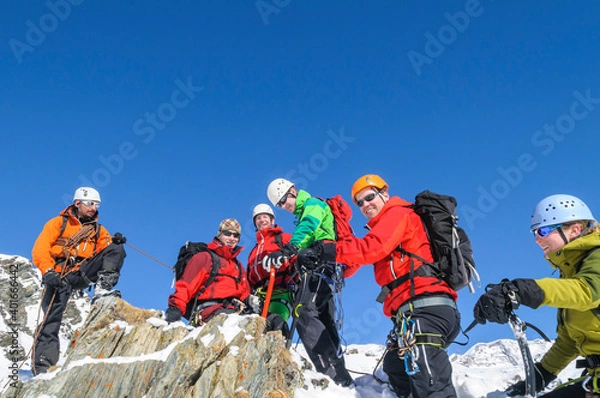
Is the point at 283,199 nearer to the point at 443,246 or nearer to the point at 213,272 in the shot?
the point at 213,272

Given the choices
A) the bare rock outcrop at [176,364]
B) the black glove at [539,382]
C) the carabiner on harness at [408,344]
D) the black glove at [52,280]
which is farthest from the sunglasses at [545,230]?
the black glove at [52,280]

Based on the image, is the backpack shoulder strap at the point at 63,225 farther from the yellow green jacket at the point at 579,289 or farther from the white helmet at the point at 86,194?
the yellow green jacket at the point at 579,289

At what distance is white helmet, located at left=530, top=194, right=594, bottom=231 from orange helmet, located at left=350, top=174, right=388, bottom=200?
2170 millimetres

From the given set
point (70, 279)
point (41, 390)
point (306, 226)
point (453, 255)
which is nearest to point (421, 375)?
point (453, 255)

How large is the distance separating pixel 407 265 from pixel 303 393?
2773 millimetres

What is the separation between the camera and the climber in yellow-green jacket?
433 cm

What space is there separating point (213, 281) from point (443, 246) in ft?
16.8

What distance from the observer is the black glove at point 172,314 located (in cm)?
858

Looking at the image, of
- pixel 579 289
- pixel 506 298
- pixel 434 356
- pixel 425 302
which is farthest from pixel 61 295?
pixel 579 289

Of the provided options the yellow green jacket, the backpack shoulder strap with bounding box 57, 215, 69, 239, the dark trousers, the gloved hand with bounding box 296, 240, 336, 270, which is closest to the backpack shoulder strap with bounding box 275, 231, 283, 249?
the gloved hand with bounding box 296, 240, 336, 270

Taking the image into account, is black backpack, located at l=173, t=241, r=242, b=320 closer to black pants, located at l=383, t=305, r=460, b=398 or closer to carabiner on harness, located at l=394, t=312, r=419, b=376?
carabiner on harness, located at l=394, t=312, r=419, b=376

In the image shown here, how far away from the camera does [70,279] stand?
31.9ft

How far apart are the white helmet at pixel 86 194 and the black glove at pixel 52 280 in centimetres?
192

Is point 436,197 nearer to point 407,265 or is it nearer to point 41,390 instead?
point 407,265
